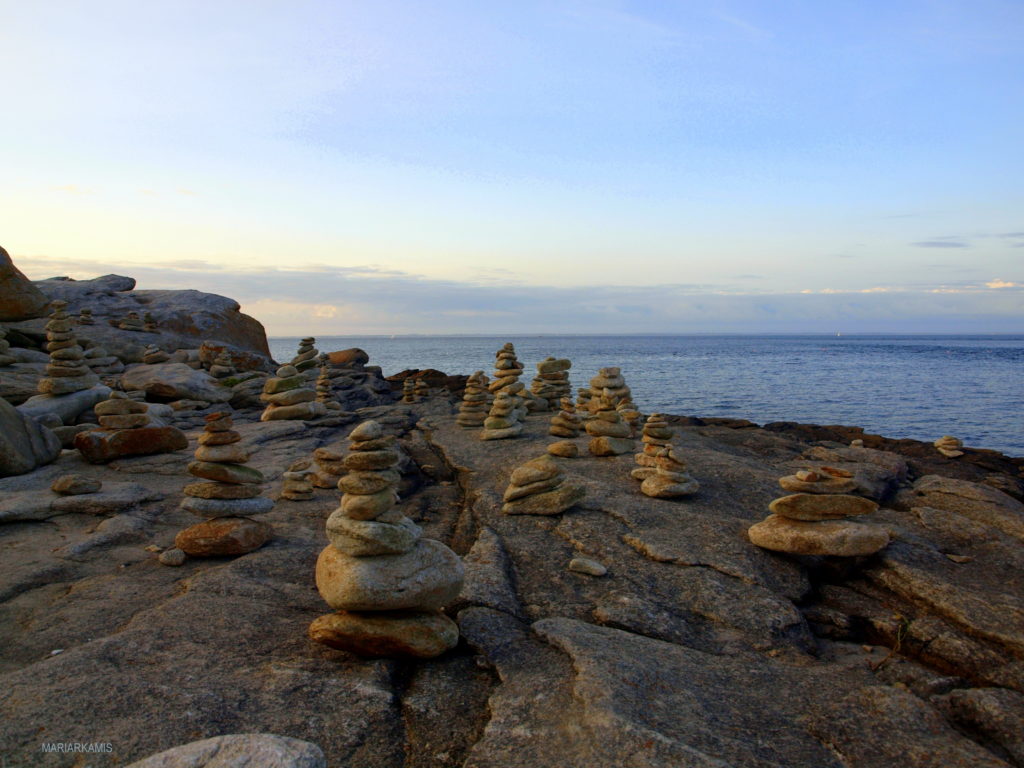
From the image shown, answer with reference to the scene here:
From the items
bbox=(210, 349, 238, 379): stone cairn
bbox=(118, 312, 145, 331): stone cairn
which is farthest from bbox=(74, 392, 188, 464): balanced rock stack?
bbox=(118, 312, 145, 331): stone cairn

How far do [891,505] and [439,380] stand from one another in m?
23.4

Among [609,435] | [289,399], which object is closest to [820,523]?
[609,435]

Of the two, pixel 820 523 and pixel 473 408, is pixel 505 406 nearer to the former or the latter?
pixel 473 408

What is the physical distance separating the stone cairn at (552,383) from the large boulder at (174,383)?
35.2 ft

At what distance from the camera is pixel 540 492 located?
987 centimetres

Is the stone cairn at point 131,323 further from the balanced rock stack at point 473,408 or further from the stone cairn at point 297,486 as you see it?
the stone cairn at point 297,486

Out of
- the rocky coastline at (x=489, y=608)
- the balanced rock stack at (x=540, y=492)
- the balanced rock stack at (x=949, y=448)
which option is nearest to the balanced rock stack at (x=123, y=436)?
the rocky coastline at (x=489, y=608)

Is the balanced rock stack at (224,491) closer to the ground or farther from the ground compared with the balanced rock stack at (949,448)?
farther from the ground

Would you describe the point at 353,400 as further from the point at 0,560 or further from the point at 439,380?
the point at 0,560

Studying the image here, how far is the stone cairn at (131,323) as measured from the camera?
28.4 metres

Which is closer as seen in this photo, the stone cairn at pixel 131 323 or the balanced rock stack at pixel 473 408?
the balanced rock stack at pixel 473 408

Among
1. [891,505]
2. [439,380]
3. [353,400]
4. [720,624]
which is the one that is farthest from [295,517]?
[439,380]

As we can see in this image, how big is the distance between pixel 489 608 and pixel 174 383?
17.6 meters

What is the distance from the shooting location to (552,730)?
174 inches
